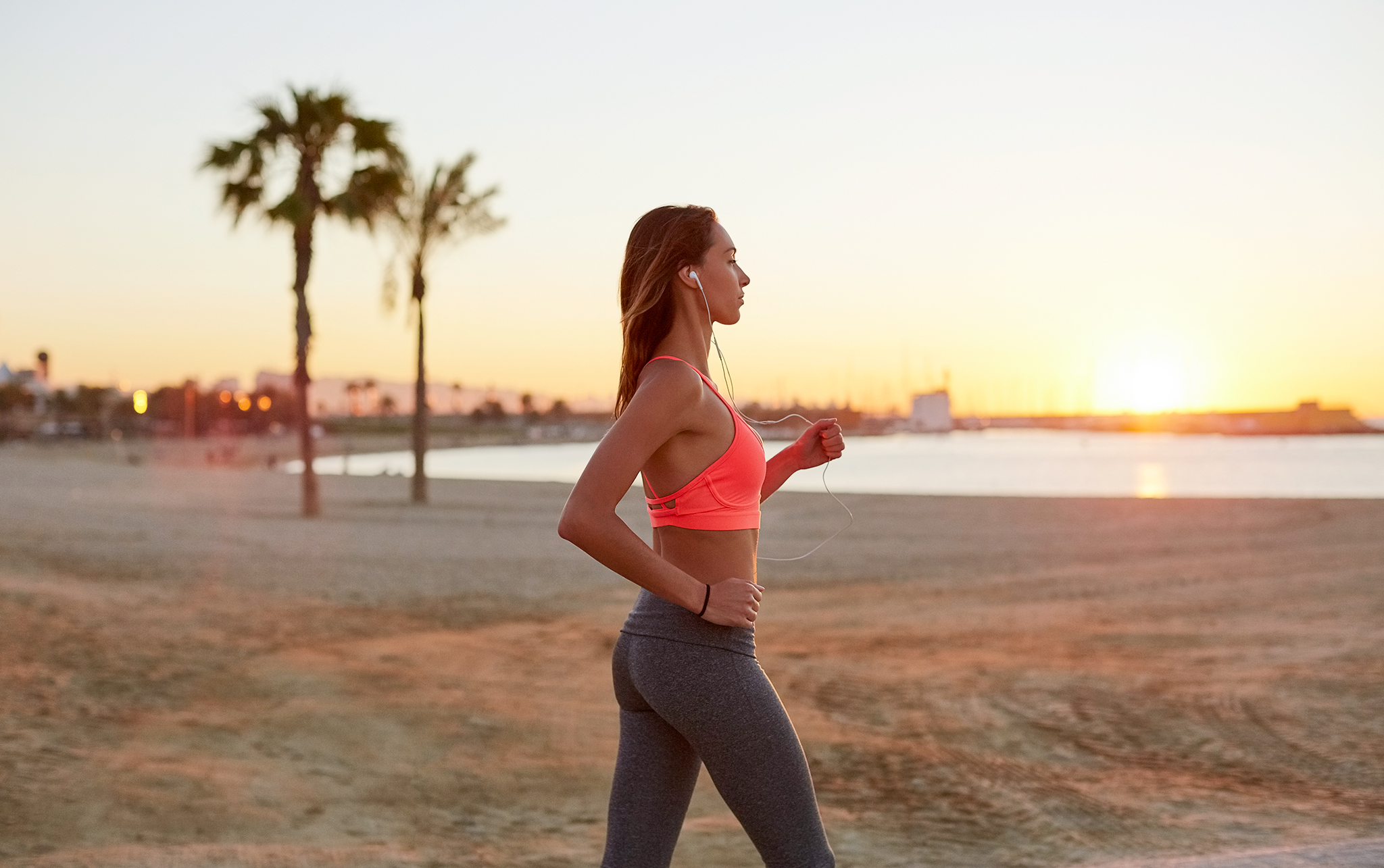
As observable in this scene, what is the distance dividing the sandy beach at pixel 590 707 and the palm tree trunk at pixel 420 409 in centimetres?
1053

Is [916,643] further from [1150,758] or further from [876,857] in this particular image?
[876,857]

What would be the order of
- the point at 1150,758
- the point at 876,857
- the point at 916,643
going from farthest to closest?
the point at 916,643
the point at 1150,758
the point at 876,857

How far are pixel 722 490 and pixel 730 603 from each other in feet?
0.66

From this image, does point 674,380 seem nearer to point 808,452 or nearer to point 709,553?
point 709,553

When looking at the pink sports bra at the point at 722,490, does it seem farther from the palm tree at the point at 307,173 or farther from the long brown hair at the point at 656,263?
the palm tree at the point at 307,173

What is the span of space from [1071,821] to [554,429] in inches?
7202

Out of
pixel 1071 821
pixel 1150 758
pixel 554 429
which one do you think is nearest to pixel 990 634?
pixel 1150 758

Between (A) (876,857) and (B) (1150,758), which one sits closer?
(A) (876,857)

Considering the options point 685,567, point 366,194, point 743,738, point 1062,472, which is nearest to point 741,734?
point 743,738

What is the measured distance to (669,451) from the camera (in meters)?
1.95

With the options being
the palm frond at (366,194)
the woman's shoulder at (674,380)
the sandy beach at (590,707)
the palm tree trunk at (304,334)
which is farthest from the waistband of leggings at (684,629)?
the palm frond at (366,194)

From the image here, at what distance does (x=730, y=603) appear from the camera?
1.92 metres

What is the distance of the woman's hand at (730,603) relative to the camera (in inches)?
75.6

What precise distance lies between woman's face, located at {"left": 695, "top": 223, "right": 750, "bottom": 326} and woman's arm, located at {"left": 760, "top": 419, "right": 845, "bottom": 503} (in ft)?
1.35
